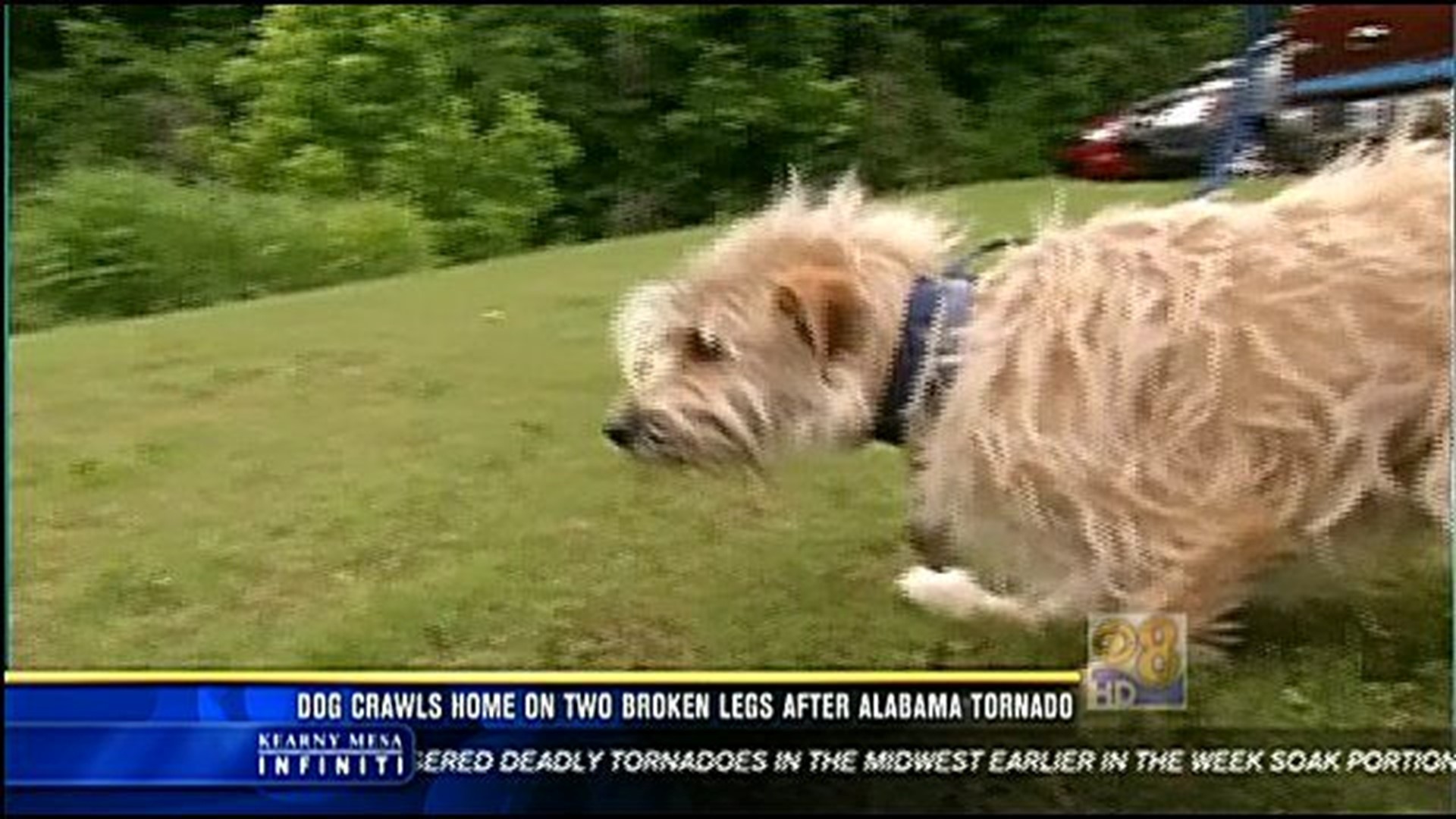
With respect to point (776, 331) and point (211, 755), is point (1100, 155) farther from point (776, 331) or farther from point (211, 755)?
point (211, 755)

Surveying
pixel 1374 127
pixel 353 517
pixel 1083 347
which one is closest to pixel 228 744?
pixel 353 517

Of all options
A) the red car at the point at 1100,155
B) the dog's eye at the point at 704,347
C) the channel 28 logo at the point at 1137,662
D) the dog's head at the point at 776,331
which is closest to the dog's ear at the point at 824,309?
the dog's head at the point at 776,331

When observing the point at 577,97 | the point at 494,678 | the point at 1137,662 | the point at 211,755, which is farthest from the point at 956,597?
the point at 211,755

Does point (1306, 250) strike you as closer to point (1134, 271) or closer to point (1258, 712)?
point (1134, 271)

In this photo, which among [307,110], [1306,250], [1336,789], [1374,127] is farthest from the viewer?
[307,110]

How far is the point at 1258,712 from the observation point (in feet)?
7.93

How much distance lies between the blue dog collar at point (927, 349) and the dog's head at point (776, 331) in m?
0.02

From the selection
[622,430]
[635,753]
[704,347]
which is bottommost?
[635,753]

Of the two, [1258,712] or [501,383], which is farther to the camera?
[501,383]

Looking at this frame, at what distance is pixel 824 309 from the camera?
8.78 feet

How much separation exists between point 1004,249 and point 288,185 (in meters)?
1.03

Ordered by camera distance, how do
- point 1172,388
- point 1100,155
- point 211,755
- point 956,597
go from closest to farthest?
point 211,755 < point 1172,388 < point 956,597 < point 1100,155

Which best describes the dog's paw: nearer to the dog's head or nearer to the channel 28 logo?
the channel 28 logo

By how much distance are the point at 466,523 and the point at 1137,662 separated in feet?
3.07
